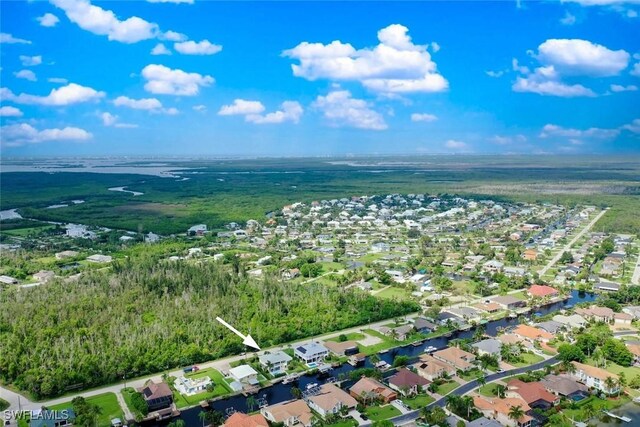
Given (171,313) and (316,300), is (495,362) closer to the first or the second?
(316,300)

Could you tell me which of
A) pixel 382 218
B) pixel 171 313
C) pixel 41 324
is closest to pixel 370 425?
pixel 171 313

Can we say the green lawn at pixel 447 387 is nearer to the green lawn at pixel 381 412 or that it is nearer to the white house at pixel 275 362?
the green lawn at pixel 381 412

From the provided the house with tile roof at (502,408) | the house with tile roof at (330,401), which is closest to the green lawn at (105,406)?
the house with tile roof at (330,401)

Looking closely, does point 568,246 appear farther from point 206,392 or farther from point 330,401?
point 206,392

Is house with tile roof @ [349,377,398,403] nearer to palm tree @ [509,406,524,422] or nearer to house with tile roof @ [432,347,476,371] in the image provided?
house with tile roof @ [432,347,476,371]

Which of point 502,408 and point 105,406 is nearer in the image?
point 502,408

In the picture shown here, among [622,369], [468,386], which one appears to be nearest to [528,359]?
[622,369]
